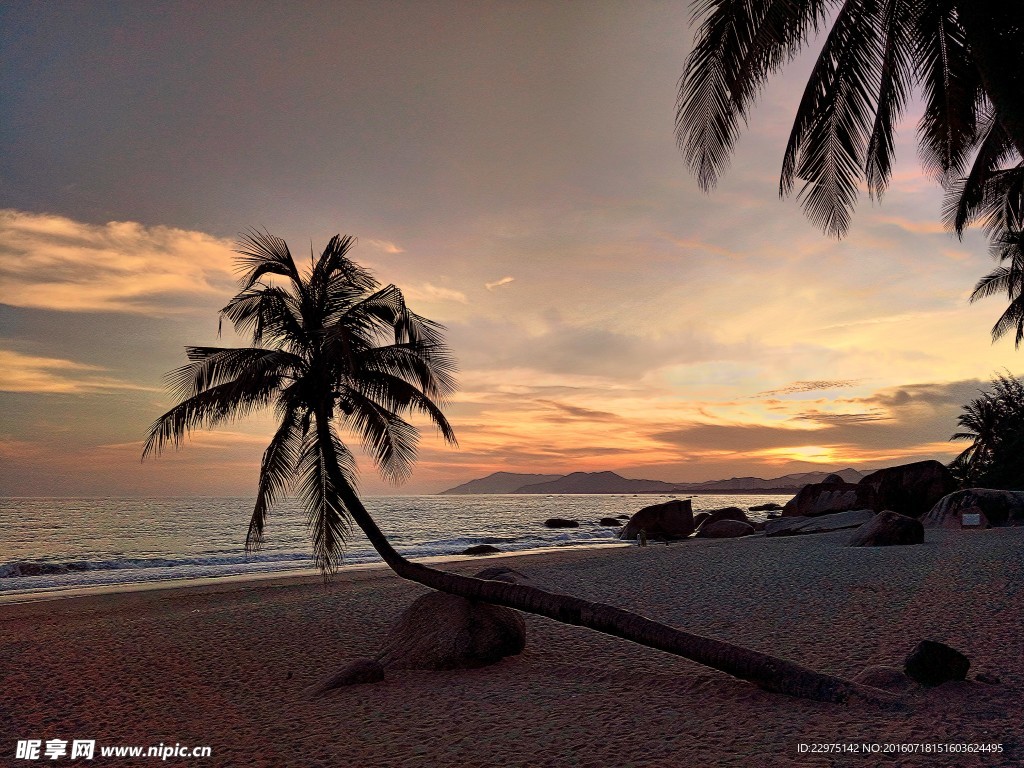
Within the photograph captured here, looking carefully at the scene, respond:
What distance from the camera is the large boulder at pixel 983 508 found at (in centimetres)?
2450

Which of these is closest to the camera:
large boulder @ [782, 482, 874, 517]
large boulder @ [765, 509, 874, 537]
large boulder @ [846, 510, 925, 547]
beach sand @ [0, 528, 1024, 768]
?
beach sand @ [0, 528, 1024, 768]

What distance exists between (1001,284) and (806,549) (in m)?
26.0

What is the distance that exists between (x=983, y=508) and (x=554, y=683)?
24453mm

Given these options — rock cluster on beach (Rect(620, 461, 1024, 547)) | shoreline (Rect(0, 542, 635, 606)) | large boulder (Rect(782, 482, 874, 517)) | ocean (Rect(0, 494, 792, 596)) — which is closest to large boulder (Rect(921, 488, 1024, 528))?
rock cluster on beach (Rect(620, 461, 1024, 547))

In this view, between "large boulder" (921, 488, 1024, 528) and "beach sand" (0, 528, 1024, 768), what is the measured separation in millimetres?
9800

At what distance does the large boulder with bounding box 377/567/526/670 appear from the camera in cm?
899

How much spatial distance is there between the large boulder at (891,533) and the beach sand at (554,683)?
398cm

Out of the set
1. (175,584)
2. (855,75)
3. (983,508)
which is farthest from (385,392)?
(983,508)

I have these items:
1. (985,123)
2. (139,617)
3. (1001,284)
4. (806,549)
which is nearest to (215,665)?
(139,617)

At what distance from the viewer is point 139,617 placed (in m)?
14.9

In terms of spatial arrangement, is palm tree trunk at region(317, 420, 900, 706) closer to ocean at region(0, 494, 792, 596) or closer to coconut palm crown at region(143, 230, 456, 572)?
coconut palm crown at region(143, 230, 456, 572)

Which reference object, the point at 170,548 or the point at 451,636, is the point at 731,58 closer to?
the point at 451,636

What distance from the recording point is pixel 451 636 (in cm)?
915

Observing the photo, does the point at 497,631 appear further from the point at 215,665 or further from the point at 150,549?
the point at 150,549
